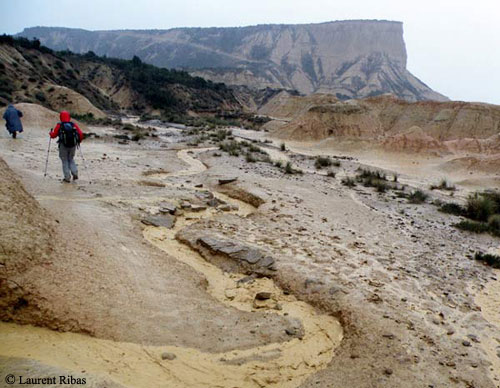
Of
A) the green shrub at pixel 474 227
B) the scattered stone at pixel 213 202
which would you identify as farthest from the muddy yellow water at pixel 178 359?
the green shrub at pixel 474 227

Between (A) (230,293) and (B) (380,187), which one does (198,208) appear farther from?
(B) (380,187)

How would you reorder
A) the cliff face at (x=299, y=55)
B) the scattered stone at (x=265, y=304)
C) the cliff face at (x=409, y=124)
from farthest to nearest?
the cliff face at (x=299, y=55), the cliff face at (x=409, y=124), the scattered stone at (x=265, y=304)

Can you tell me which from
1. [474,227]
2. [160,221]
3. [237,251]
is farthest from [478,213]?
[160,221]

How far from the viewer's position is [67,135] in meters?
9.83

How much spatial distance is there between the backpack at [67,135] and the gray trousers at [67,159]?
16cm

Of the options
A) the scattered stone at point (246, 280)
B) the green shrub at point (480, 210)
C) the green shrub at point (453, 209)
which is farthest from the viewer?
the green shrub at point (453, 209)

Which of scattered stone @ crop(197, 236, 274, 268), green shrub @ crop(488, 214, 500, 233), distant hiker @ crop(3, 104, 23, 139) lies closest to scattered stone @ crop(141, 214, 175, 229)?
scattered stone @ crop(197, 236, 274, 268)

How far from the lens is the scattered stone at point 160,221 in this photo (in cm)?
854

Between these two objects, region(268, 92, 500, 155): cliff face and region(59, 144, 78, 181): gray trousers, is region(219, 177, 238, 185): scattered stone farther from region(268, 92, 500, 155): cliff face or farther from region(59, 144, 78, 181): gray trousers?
region(268, 92, 500, 155): cliff face

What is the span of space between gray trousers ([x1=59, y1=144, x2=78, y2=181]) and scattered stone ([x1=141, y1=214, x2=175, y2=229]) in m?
3.21

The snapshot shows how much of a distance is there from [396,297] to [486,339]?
50.6 inches

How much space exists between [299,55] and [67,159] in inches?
5754

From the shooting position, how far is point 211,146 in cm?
2605

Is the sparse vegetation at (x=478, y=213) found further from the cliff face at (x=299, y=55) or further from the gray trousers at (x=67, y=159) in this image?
the cliff face at (x=299, y=55)
